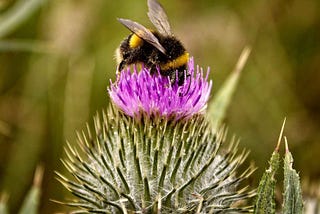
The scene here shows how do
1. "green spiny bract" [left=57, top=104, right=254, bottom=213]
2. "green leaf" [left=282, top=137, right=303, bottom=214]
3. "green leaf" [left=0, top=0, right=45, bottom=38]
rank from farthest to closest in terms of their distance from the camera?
"green leaf" [left=0, top=0, right=45, bottom=38]
"green spiny bract" [left=57, top=104, right=254, bottom=213]
"green leaf" [left=282, top=137, right=303, bottom=214]

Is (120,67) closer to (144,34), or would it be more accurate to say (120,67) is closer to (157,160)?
(144,34)

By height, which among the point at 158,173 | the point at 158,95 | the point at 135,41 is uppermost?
the point at 135,41

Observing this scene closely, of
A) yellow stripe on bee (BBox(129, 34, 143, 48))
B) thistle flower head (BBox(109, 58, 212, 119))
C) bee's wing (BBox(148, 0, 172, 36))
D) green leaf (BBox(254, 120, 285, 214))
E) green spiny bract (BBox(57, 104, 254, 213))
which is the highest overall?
bee's wing (BBox(148, 0, 172, 36))

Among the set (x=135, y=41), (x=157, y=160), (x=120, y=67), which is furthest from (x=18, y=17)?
(x=157, y=160)

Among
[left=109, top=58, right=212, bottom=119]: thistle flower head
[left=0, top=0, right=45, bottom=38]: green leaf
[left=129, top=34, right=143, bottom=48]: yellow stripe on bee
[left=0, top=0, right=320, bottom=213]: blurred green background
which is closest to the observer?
[left=109, top=58, right=212, bottom=119]: thistle flower head

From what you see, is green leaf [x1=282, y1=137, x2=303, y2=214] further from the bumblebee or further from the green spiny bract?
the bumblebee

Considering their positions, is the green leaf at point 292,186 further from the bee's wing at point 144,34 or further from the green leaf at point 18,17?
the green leaf at point 18,17

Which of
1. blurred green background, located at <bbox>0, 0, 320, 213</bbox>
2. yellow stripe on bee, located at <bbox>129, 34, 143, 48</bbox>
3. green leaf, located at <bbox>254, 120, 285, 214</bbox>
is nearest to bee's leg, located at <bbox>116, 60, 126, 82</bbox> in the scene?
yellow stripe on bee, located at <bbox>129, 34, 143, 48</bbox>

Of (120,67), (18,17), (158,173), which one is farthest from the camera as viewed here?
(18,17)
